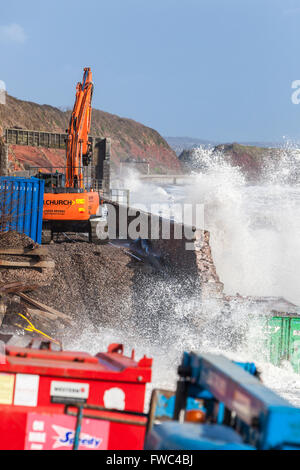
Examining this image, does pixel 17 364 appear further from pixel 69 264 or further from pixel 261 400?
pixel 69 264

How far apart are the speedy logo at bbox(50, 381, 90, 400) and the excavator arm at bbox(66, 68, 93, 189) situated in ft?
51.7

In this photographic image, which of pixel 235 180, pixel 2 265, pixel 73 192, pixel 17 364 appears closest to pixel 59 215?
pixel 73 192

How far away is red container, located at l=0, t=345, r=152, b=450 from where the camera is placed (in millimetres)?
4012

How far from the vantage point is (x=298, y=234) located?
2947 cm

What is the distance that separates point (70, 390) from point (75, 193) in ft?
47.9

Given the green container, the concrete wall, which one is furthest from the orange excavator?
the green container

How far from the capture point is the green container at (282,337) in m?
14.2

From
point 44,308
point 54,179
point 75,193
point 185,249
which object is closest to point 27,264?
point 44,308

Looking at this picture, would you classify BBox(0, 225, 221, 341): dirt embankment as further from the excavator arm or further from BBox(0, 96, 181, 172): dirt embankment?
BBox(0, 96, 181, 172): dirt embankment

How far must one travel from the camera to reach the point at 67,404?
4078 millimetres

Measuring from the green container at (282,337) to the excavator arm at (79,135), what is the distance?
27.8ft

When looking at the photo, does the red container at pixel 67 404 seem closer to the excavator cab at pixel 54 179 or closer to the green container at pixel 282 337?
the green container at pixel 282 337
